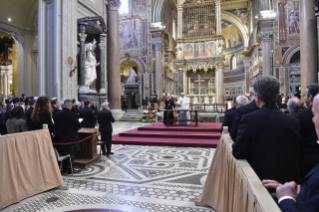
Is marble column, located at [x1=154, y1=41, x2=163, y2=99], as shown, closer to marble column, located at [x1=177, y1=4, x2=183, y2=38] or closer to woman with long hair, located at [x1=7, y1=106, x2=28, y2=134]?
marble column, located at [x1=177, y1=4, x2=183, y2=38]

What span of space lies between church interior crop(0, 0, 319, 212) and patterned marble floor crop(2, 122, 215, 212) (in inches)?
0.7

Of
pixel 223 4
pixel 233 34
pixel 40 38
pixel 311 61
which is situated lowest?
pixel 311 61

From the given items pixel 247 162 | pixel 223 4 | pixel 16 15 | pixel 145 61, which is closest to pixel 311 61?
pixel 247 162

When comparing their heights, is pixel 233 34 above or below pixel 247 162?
above

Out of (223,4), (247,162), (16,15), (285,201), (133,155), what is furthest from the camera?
(223,4)

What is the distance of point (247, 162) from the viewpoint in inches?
68.4

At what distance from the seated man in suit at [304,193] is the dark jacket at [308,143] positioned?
143 centimetres

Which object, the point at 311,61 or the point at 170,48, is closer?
the point at 311,61

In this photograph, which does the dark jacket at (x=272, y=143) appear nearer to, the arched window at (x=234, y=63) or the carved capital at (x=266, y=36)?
the carved capital at (x=266, y=36)

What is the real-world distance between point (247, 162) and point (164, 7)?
2267 cm

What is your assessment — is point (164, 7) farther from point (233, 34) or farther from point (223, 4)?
point (233, 34)

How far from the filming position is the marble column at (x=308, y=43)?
7961 millimetres

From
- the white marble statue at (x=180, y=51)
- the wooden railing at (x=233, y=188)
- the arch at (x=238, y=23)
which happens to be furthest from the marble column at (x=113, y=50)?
the arch at (x=238, y=23)

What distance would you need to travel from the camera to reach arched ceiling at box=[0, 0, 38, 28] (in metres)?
9.96
